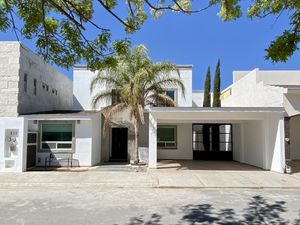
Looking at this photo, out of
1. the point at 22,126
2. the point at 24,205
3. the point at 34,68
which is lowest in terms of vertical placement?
the point at 24,205

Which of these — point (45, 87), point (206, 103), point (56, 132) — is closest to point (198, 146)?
point (206, 103)

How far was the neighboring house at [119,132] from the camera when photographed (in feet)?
50.3

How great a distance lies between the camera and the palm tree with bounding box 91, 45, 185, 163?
15.7m

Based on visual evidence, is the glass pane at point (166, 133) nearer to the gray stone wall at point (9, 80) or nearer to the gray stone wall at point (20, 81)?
the gray stone wall at point (20, 81)

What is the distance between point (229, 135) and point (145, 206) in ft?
50.7

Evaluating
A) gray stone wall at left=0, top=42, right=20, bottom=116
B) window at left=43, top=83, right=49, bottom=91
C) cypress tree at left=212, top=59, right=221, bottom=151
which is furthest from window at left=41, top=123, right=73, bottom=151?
cypress tree at left=212, top=59, right=221, bottom=151

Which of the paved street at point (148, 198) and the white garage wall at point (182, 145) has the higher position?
the white garage wall at point (182, 145)

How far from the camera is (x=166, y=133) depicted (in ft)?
72.1

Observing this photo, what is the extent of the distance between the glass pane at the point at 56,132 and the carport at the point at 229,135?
15.9ft

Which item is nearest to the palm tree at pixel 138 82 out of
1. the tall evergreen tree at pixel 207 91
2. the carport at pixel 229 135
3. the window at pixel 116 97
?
the window at pixel 116 97

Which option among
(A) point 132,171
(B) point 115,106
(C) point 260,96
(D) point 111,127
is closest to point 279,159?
(C) point 260,96

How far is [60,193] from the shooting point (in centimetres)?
1018

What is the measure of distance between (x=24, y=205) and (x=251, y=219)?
230 inches

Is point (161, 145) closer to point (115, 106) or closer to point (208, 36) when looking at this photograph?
point (115, 106)
